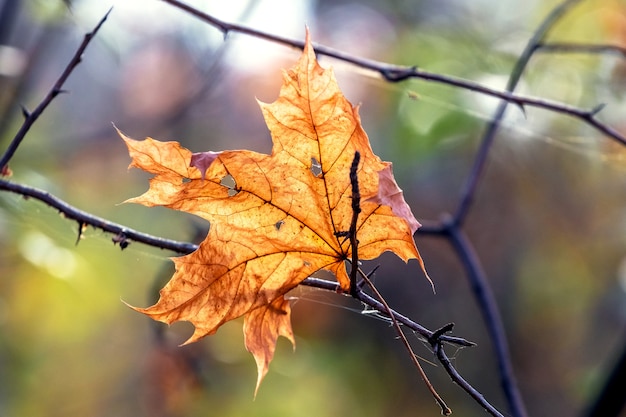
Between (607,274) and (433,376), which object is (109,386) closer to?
(433,376)

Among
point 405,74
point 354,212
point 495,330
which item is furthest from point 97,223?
point 495,330

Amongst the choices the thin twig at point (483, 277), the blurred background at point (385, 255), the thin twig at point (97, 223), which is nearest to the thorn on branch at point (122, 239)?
the thin twig at point (97, 223)

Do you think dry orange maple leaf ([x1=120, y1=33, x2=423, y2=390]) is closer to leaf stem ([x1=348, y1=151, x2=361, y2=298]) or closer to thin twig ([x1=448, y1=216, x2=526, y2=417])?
leaf stem ([x1=348, y1=151, x2=361, y2=298])

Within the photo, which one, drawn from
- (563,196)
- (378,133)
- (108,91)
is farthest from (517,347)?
(108,91)

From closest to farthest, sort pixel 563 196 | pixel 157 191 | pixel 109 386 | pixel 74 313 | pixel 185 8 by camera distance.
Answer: pixel 157 191
pixel 185 8
pixel 74 313
pixel 563 196
pixel 109 386

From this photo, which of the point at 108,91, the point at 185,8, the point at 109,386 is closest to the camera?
the point at 185,8

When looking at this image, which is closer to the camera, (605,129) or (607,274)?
(605,129)
